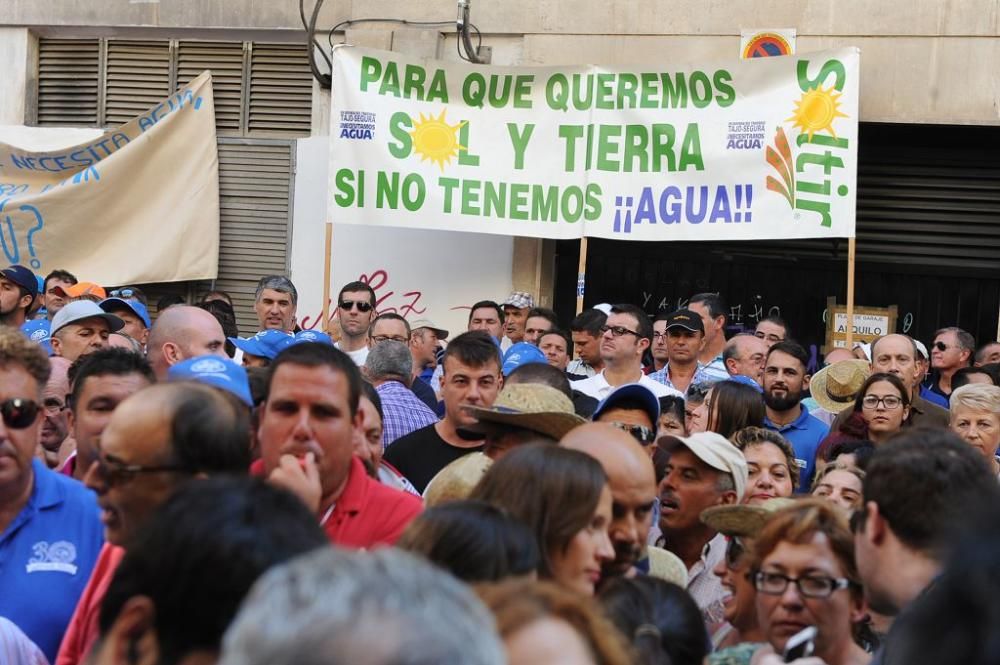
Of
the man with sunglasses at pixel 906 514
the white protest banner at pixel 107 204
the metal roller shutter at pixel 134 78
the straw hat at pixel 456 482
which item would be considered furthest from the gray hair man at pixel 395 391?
the metal roller shutter at pixel 134 78

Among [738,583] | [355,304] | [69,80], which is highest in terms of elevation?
[69,80]

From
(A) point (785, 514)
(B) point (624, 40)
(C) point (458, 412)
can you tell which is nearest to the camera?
(A) point (785, 514)

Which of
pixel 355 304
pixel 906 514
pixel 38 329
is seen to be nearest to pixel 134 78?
pixel 355 304

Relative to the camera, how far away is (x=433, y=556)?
2893mm

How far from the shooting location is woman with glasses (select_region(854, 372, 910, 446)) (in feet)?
24.4

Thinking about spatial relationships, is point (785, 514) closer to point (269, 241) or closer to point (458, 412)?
point (458, 412)

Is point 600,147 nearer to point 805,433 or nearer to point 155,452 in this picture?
point 805,433

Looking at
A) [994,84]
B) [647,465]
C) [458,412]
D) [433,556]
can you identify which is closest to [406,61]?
[994,84]

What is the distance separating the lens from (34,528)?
13.4ft

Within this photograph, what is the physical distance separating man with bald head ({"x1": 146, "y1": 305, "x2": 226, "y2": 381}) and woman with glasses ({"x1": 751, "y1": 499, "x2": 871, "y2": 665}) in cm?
310

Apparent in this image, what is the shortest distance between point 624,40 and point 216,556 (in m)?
11.5

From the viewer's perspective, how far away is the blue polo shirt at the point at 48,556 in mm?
3875

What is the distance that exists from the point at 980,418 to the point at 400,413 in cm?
281

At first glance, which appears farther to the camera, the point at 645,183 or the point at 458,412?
the point at 645,183
